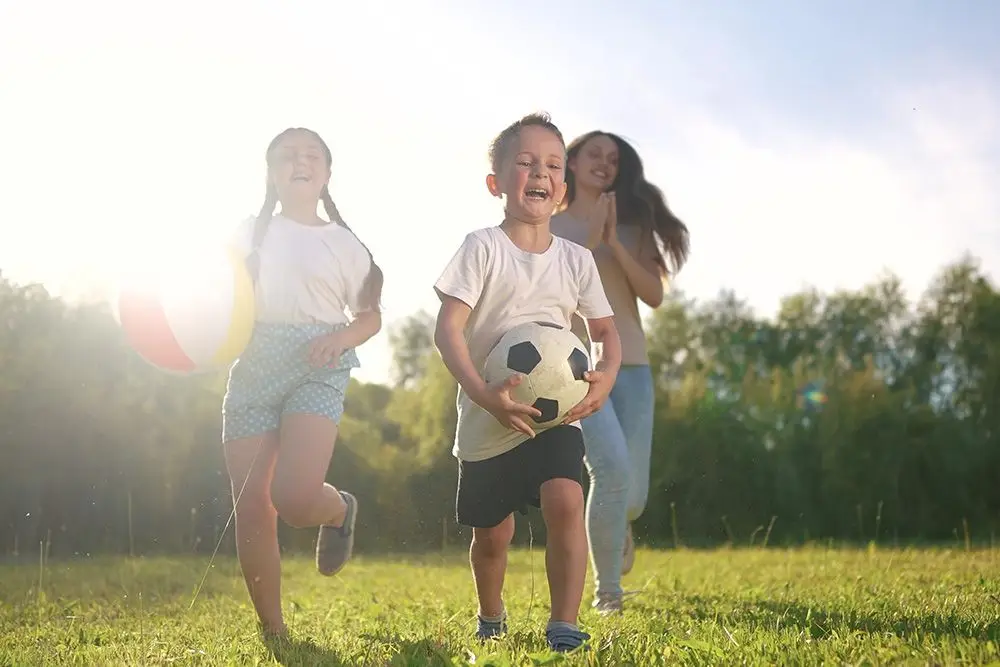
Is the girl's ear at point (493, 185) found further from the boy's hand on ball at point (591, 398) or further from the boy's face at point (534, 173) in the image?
the boy's hand on ball at point (591, 398)

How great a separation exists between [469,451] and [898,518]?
2324cm

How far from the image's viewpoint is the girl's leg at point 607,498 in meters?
5.88

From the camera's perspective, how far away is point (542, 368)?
404cm

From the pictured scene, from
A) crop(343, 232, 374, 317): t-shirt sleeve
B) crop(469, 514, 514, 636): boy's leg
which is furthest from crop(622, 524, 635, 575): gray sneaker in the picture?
crop(343, 232, 374, 317): t-shirt sleeve

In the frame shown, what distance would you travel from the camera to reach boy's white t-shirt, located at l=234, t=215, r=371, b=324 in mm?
4879

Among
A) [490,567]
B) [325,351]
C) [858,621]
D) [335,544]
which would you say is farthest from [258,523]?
[858,621]

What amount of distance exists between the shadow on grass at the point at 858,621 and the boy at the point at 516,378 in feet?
3.35

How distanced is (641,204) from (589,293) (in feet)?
7.71

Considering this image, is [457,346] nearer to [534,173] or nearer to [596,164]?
[534,173]

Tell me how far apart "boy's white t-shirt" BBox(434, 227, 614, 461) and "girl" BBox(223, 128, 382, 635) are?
2.31 ft

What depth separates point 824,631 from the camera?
13.6ft

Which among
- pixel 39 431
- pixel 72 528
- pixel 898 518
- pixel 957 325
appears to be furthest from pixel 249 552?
pixel 957 325

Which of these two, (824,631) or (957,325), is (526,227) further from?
(957,325)

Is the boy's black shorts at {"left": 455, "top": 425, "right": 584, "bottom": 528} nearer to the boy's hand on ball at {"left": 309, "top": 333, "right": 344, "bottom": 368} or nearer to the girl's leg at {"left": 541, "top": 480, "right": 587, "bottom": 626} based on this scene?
the girl's leg at {"left": 541, "top": 480, "right": 587, "bottom": 626}
